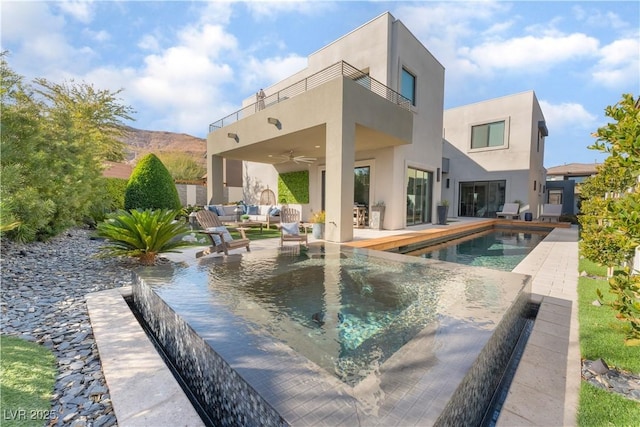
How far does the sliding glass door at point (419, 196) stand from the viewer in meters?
12.4

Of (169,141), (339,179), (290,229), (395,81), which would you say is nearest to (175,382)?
(290,229)

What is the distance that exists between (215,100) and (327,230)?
20088 millimetres

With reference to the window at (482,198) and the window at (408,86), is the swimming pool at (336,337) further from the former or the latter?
the window at (482,198)

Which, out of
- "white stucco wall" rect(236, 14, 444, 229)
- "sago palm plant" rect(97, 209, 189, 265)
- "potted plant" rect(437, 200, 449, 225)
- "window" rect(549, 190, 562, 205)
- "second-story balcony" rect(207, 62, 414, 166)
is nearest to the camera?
"sago palm plant" rect(97, 209, 189, 265)

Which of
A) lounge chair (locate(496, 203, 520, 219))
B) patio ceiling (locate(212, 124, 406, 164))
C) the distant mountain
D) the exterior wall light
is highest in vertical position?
the distant mountain

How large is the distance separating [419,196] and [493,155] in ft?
28.5

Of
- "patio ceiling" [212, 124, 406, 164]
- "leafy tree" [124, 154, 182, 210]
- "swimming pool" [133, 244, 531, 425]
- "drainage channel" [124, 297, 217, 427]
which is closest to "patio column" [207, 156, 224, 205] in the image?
"patio ceiling" [212, 124, 406, 164]

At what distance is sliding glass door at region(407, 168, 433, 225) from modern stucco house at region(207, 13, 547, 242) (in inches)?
1.9

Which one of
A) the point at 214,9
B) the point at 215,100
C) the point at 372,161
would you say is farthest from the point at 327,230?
the point at 215,100

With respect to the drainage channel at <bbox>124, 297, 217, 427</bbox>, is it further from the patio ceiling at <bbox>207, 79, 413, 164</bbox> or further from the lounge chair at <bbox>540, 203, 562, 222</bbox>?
the lounge chair at <bbox>540, 203, 562, 222</bbox>

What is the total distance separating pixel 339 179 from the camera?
780 cm

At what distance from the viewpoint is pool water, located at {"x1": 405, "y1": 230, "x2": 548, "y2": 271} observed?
7.60 metres

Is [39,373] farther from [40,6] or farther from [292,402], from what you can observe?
[40,6]

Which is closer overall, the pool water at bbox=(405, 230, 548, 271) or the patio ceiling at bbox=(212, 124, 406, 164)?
the pool water at bbox=(405, 230, 548, 271)
